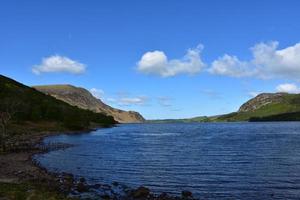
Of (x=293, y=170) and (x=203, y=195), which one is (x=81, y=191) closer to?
(x=203, y=195)

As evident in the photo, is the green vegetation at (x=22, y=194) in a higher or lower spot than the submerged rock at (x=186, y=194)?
higher

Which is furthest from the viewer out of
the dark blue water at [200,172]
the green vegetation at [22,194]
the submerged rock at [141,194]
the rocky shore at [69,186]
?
the dark blue water at [200,172]

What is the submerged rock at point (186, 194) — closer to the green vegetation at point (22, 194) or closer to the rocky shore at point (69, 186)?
the rocky shore at point (69, 186)

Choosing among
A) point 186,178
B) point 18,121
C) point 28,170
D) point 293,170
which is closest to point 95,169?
point 28,170

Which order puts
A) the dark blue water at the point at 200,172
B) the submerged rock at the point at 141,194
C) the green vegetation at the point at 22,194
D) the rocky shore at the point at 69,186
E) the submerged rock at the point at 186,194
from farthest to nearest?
the dark blue water at the point at 200,172 < the submerged rock at the point at 186,194 < the rocky shore at the point at 69,186 < the submerged rock at the point at 141,194 < the green vegetation at the point at 22,194

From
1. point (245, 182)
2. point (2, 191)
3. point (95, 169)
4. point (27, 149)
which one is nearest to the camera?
point (2, 191)

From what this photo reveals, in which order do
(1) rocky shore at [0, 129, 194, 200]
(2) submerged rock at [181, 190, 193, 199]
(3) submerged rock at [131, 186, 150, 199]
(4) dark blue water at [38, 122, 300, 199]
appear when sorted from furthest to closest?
(4) dark blue water at [38, 122, 300, 199], (2) submerged rock at [181, 190, 193, 199], (1) rocky shore at [0, 129, 194, 200], (3) submerged rock at [131, 186, 150, 199]

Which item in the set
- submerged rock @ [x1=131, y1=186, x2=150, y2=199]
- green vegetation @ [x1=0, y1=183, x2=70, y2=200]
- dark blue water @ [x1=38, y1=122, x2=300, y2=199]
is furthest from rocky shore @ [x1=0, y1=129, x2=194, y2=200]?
dark blue water @ [x1=38, y1=122, x2=300, y2=199]

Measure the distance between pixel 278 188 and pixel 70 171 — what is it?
29383mm

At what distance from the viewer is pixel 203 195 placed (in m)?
42.2

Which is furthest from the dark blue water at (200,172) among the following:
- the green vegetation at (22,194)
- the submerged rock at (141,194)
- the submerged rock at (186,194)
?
the green vegetation at (22,194)

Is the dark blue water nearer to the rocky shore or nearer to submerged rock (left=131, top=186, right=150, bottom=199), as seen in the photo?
the rocky shore

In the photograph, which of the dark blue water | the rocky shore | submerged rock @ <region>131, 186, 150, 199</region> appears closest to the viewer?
submerged rock @ <region>131, 186, 150, 199</region>

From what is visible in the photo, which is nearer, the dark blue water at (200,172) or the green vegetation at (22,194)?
the green vegetation at (22,194)
